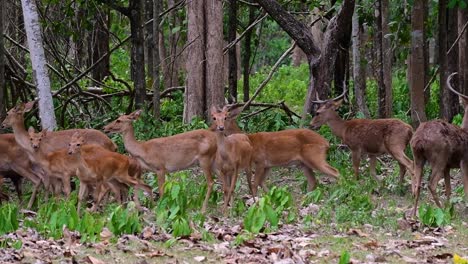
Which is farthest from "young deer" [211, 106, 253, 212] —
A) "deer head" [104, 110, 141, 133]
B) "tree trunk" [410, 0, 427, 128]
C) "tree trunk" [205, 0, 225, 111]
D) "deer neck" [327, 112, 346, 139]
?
"tree trunk" [205, 0, 225, 111]

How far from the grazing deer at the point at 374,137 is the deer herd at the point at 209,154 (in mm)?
14

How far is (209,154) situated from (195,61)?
531 cm

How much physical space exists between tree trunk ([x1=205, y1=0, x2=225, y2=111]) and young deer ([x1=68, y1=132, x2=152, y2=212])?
17.5 feet

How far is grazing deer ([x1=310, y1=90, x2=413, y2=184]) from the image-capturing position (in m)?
12.9

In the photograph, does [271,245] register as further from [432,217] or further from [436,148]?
[436,148]

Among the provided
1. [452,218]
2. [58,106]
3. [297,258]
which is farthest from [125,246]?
[58,106]

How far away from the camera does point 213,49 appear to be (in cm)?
1684

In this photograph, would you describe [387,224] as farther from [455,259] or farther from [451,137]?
[455,259]

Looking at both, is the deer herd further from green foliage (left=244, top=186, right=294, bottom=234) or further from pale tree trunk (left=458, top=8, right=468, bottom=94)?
pale tree trunk (left=458, top=8, right=468, bottom=94)

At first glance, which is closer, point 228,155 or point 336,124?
point 228,155

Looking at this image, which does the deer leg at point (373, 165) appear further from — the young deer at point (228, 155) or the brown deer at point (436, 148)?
the brown deer at point (436, 148)

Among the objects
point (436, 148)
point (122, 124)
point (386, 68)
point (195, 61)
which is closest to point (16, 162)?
point (122, 124)

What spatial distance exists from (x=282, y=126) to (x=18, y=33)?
6144 millimetres

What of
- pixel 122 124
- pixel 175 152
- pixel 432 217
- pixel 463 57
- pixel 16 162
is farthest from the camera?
pixel 463 57
